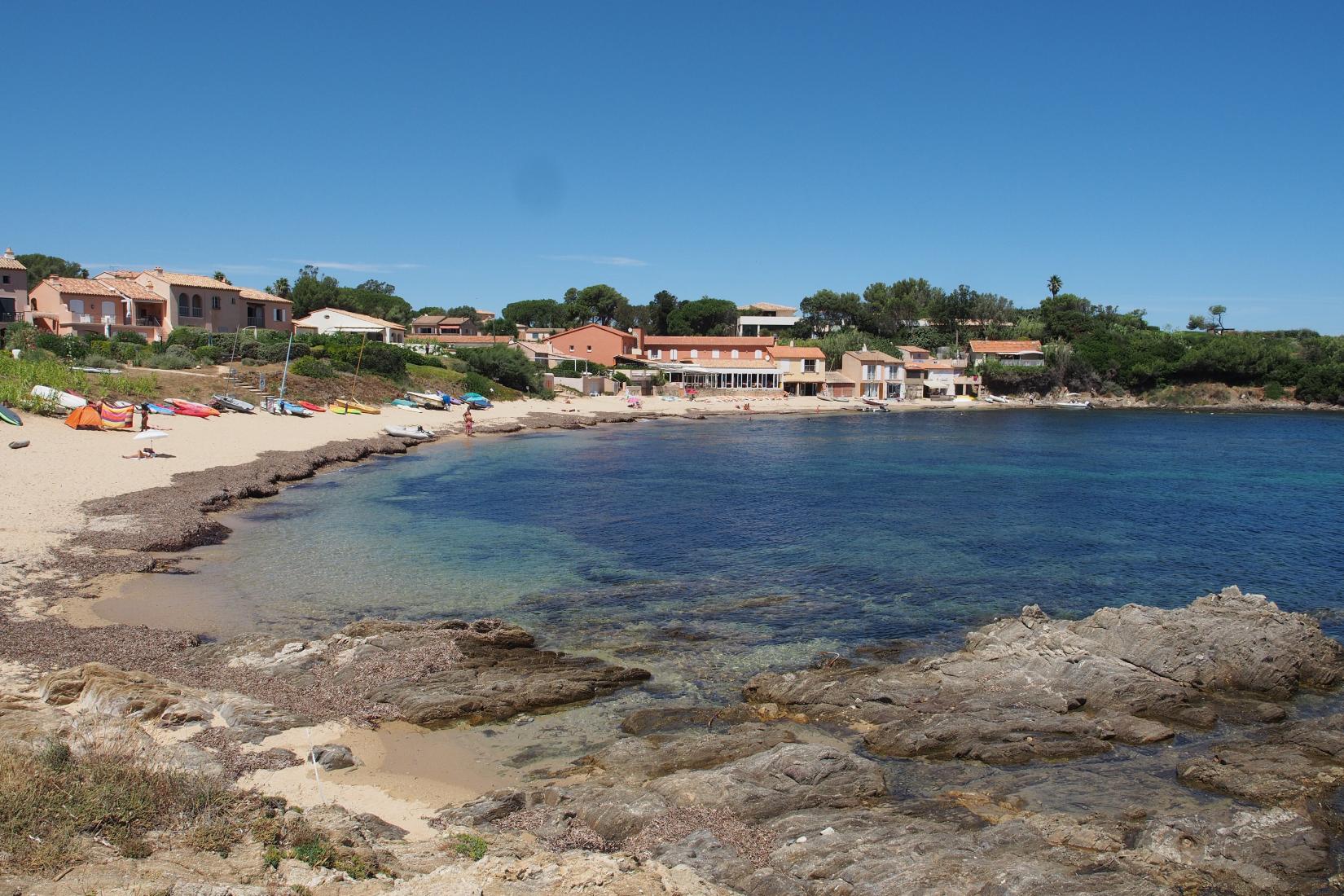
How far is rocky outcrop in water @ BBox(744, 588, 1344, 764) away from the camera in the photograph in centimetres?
1374

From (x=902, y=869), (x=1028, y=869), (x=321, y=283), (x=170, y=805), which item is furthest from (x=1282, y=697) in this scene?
(x=321, y=283)

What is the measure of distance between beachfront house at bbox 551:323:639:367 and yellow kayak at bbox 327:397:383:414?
43228 mm

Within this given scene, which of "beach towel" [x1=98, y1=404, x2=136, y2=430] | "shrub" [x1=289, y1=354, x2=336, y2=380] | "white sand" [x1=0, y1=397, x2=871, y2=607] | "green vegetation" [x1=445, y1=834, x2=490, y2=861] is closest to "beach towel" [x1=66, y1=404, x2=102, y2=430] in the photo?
"beach towel" [x1=98, y1=404, x2=136, y2=430]

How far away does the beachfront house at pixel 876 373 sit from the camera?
109 m

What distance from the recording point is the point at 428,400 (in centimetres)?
6988

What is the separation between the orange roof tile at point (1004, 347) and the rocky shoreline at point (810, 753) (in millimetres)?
105039

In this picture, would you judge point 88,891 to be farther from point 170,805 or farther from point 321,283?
point 321,283

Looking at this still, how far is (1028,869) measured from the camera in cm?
937

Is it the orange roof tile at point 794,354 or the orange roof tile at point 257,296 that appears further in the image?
the orange roof tile at point 794,354

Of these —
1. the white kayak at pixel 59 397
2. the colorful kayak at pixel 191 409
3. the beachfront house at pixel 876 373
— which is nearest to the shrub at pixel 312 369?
the colorful kayak at pixel 191 409

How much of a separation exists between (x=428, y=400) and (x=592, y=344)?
37767 mm

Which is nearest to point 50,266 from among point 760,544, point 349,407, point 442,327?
point 442,327

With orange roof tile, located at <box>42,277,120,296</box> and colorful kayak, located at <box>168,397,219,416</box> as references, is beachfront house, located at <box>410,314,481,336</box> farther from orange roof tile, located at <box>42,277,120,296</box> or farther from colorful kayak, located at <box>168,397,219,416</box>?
colorful kayak, located at <box>168,397,219,416</box>

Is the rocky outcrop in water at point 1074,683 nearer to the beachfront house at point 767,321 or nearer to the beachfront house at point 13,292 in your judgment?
the beachfront house at point 13,292
